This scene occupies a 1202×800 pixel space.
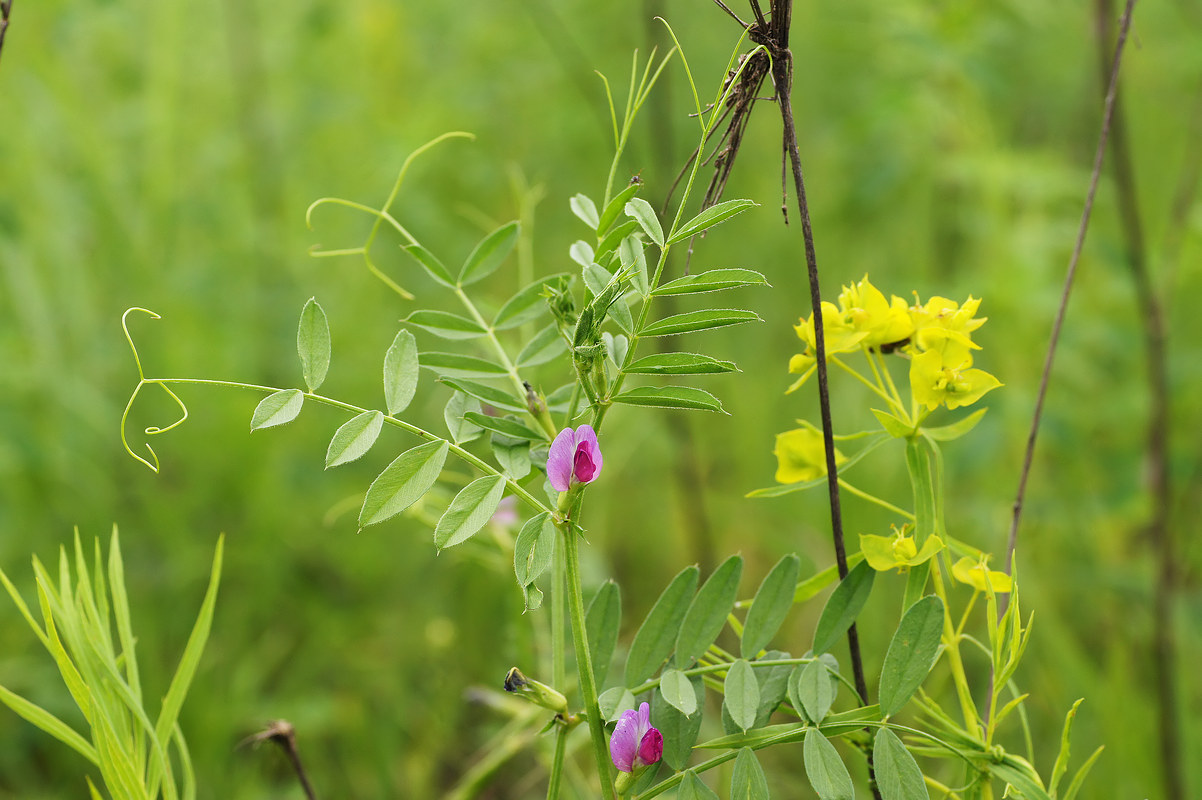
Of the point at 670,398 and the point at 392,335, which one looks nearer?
the point at 670,398

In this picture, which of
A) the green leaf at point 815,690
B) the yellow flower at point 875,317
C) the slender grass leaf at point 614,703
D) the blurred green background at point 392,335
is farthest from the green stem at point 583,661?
the blurred green background at point 392,335

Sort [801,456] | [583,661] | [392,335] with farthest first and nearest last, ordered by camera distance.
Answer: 1. [392,335]
2. [801,456]
3. [583,661]

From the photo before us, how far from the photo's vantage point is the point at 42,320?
1.69 m

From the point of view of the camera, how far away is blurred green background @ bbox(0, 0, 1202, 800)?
149 centimetres

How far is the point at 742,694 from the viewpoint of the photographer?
521 millimetres

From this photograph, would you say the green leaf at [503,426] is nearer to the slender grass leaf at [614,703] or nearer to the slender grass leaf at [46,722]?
the slender grass leaf at [614,703]

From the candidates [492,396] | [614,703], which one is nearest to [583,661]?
[614,703]

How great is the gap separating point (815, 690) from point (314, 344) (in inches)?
13.2

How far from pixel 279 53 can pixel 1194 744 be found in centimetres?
217

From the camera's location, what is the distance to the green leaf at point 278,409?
514 millimetres

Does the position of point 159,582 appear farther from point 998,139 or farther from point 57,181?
point 998,139

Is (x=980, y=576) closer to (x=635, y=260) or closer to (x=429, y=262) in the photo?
(x=635, y=260)

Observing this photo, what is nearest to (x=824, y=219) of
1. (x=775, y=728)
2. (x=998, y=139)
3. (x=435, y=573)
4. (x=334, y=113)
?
(x=998, y=139)

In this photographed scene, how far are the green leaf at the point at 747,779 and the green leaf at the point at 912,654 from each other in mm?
77
